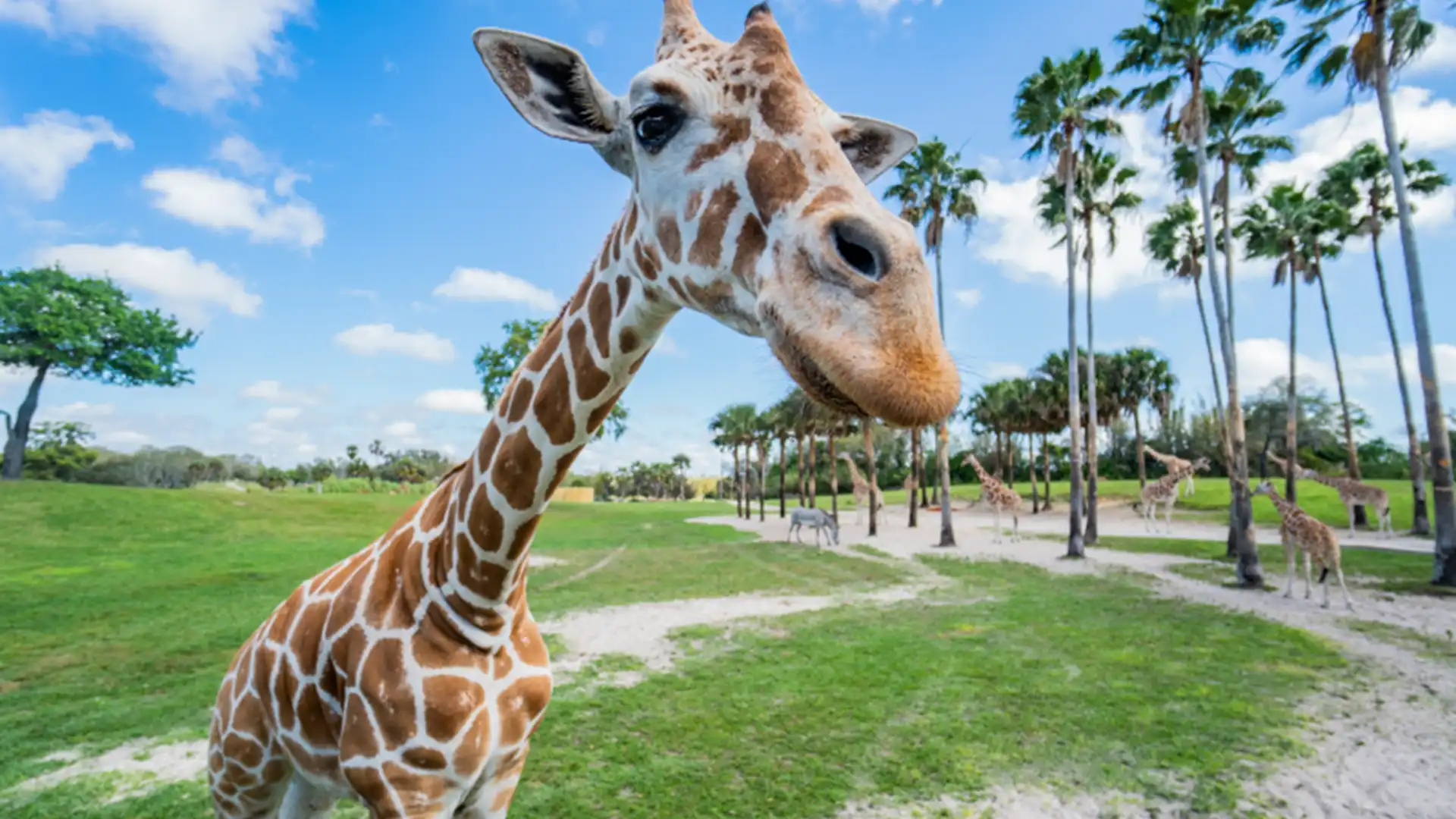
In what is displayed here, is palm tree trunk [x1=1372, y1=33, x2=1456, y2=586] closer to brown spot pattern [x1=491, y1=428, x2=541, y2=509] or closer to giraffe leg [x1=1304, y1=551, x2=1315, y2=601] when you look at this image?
giraffe leg [x1=1304, y1=551, x2=1315, y2=601]

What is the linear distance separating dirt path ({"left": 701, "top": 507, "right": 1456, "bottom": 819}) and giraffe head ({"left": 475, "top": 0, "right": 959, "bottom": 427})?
4.53 meters

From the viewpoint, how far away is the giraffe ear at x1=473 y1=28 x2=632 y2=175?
158 cm

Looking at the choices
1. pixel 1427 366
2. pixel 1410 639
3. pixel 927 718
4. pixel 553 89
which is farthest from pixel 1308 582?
pixel 553 89

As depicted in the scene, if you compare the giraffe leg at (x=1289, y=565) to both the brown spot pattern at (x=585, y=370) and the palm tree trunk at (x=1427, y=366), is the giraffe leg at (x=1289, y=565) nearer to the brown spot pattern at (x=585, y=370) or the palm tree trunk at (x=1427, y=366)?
the palm tree trunk at (x=1427, y=366)

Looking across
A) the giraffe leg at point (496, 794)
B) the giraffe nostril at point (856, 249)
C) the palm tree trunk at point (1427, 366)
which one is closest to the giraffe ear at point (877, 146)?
the giraffe nostril at point (856, 249)

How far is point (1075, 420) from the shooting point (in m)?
19.4

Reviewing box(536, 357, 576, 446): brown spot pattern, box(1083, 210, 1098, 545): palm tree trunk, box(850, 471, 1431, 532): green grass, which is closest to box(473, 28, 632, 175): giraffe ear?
box(536, 357, 576, 446): brown spot pattern

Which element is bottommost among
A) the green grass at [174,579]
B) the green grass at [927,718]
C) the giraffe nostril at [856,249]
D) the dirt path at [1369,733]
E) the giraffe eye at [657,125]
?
the green grass at [174,579]

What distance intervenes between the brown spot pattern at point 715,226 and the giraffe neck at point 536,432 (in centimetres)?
20

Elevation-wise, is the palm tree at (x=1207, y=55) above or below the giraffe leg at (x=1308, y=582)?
above

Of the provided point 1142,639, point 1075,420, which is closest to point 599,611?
point 1142,639

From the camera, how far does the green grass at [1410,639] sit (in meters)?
8.21

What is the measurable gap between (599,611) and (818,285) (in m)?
11.2

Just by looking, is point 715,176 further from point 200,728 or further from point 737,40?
point 200,728
